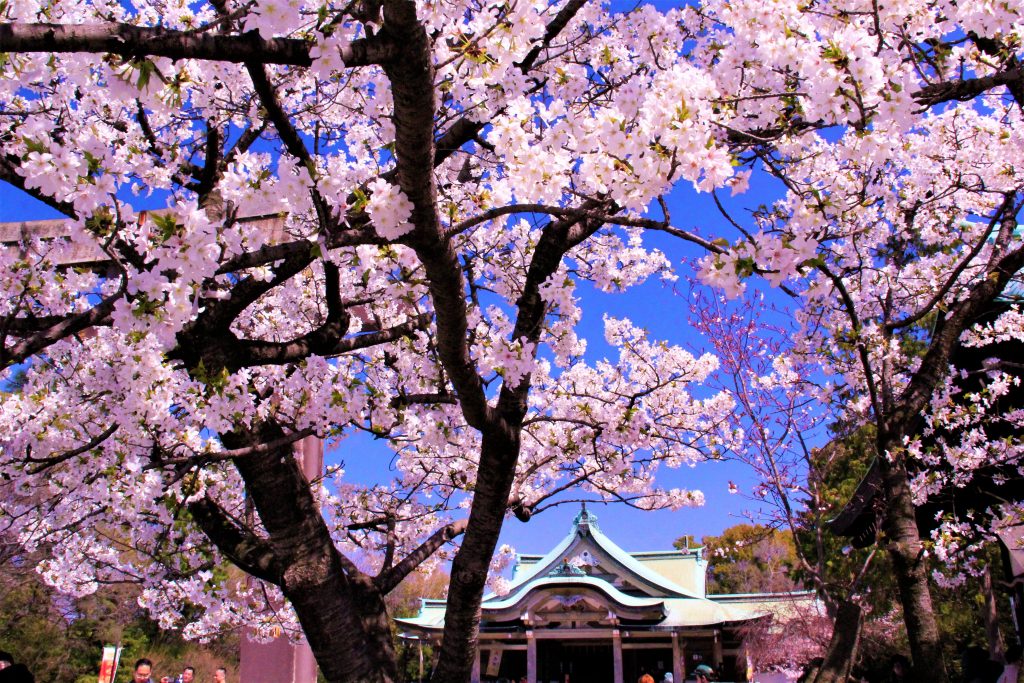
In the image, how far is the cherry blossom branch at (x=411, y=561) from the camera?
17.4 ft

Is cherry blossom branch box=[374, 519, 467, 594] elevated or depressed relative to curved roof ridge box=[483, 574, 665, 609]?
depressed

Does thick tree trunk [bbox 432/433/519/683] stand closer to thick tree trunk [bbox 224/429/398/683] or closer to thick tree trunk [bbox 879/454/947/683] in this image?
thick tree trunk [bbox 224/429/398/683]

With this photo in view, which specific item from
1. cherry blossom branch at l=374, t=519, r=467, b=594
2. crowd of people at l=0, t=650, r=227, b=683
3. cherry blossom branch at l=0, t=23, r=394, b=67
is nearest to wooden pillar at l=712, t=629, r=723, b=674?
crowd of people at l=0, t=650, r=227, b=683

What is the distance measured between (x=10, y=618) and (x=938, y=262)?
794 inches

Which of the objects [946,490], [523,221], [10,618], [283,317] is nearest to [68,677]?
[10,618]

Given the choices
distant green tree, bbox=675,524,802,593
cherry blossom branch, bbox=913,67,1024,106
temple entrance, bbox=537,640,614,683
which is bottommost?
temple entrance, bbox=537,640,614,683

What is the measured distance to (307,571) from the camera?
456 cm

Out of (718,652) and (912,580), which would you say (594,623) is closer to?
(718,652)

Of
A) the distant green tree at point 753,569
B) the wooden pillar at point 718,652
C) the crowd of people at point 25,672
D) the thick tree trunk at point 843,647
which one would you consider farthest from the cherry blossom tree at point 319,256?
the distant green tree at point 753,569

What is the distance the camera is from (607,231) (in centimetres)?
612

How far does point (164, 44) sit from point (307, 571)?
3364mm

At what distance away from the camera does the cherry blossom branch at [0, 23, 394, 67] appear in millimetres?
2164

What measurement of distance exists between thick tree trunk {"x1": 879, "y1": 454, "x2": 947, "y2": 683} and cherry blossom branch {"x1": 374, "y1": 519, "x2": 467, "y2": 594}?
10.3ft

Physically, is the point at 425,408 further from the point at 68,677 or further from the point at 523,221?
the point at 68,677
